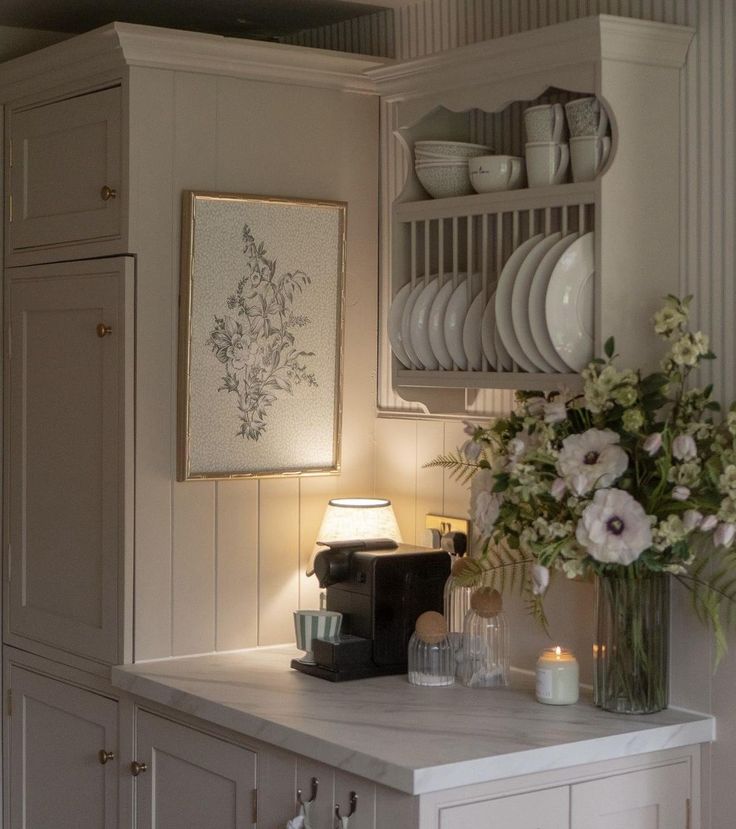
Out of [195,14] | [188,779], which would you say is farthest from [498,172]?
[188,779]

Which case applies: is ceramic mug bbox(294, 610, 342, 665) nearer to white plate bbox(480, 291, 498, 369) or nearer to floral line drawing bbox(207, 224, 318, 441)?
floral line drawing bbox(207, 224, 318, 441)

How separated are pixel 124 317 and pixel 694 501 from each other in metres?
1.26

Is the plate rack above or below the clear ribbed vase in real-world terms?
above

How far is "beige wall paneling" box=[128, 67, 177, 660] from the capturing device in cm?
286

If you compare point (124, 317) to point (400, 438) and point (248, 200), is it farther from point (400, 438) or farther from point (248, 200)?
point (400, 438)

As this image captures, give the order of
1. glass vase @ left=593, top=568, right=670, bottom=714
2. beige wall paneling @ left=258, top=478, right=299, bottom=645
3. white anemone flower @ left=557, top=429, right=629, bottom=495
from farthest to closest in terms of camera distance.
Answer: beige wall paneling @ left=258, top=478, right=299, bottom=645, glass vase @ left=593, top=568, right=670, bottom=714, white anemone flower @ left=557, top=429, right=629, bottom=495

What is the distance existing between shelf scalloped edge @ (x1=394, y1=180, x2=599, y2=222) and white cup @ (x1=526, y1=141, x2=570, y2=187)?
0.03 meters

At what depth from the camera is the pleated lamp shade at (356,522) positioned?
300cm

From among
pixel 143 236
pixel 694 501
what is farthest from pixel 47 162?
pixel 694 501

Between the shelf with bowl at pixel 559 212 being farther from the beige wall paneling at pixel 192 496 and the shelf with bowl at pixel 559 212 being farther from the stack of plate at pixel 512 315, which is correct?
the beige wall paneling at pixel 192 496

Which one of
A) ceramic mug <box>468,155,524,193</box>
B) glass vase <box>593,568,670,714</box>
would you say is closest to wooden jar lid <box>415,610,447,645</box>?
glass vase <box>593,568,670,714</box>

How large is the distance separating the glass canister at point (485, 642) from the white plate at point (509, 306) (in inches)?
19.6

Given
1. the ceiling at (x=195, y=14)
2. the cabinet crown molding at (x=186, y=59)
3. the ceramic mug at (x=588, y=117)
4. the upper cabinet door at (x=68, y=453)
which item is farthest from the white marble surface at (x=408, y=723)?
the ceiling at (x=195, y=14)

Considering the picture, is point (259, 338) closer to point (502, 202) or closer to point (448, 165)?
point (448, 165)
